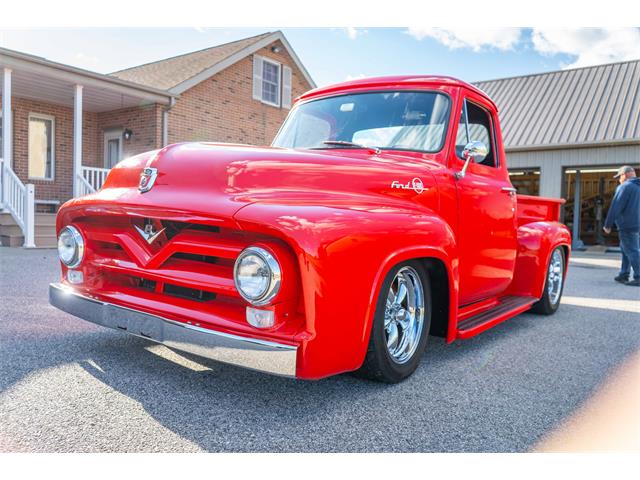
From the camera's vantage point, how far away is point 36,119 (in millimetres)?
13039

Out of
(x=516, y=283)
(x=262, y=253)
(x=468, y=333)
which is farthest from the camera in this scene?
(x=516, y=283)

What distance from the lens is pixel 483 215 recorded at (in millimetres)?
3963

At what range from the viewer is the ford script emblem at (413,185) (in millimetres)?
3111

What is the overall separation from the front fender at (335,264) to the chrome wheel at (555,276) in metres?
3.35

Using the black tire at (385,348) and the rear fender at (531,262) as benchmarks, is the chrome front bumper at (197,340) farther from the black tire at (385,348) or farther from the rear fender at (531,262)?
the rear fender at (531,262)

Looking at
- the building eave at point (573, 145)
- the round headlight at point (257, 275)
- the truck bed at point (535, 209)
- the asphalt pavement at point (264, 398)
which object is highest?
the building eave at point (573, 145)

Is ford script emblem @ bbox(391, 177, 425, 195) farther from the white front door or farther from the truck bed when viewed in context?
the white front door

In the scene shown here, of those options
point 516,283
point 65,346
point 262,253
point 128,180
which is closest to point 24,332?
point 65,346

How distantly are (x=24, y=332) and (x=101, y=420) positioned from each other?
188 centimetres

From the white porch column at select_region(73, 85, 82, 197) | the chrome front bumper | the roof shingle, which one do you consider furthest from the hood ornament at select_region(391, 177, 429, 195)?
the roof shingle

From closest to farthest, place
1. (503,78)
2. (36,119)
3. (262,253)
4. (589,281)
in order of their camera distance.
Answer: (262,253) → (589,281) → (36,119) → (503,78)

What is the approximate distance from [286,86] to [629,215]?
11.7 metres

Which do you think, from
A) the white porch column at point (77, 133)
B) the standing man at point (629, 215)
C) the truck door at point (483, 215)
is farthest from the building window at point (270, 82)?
the truck door at point (483, 215)
